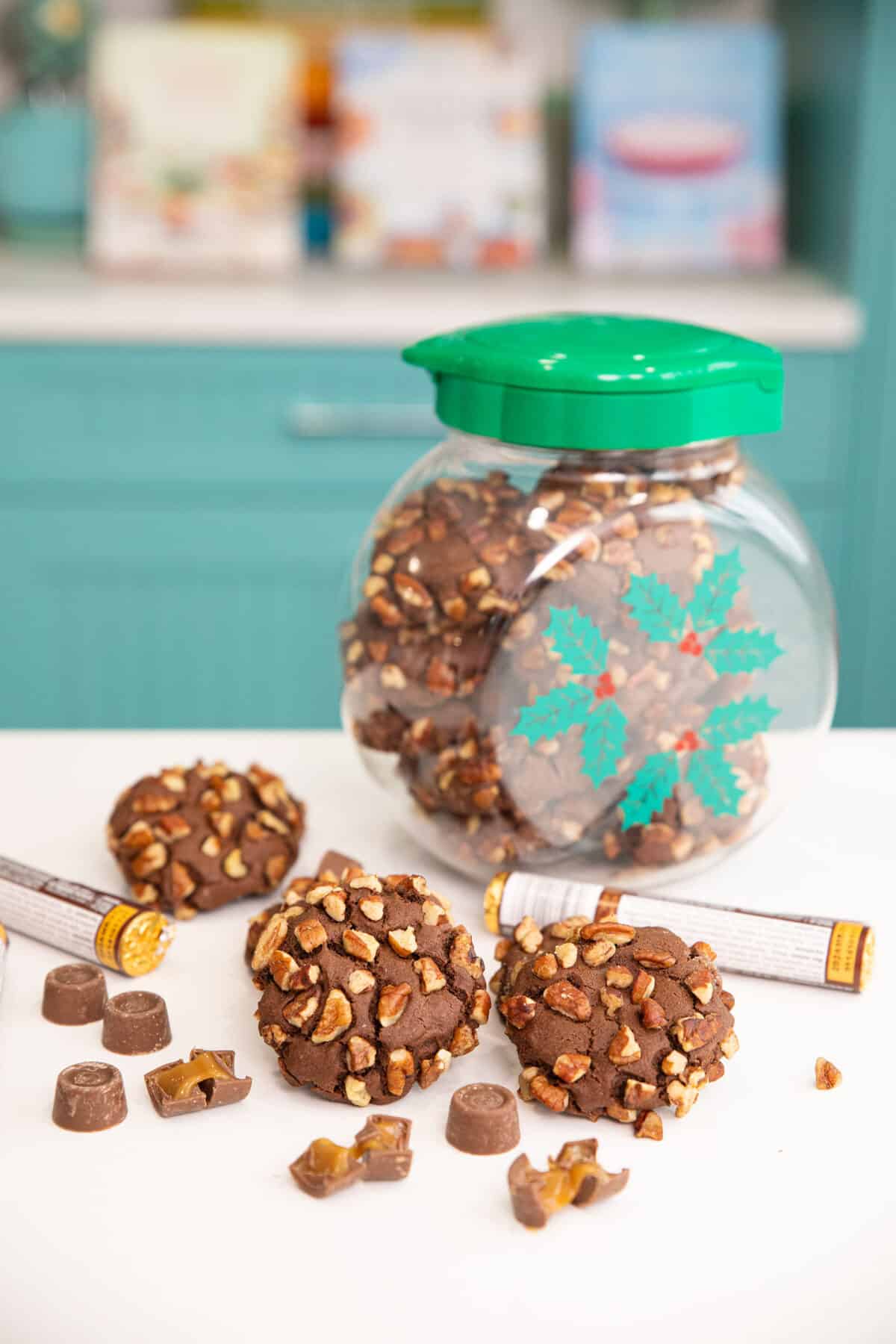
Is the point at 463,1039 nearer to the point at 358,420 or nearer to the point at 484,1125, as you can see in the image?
the point at 484,1125

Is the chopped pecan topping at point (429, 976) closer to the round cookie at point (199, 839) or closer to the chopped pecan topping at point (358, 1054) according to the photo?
the chopped pecan topping at point (358, 1054)

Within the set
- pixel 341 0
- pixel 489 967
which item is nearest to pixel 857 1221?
pixel 489 967

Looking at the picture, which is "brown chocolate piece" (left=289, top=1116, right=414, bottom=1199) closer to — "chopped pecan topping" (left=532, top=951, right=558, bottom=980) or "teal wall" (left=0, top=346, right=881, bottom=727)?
"chopped pecan topping" (left=532, top=951, right=558, bottom=980)

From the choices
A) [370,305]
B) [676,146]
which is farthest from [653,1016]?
[676,146]

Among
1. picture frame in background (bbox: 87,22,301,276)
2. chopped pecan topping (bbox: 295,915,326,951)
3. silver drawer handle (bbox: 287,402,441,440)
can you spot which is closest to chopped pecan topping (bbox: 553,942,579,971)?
chopped pecan topping (bbox: 295,915,326,951)

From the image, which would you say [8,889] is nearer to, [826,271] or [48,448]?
[48,448]
